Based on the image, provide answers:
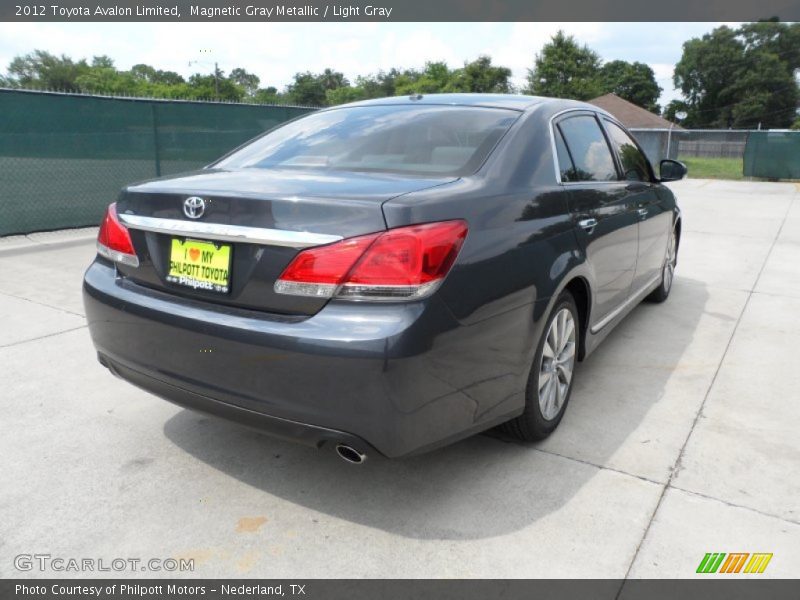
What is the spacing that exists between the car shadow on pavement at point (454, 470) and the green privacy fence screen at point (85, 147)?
5.96 m

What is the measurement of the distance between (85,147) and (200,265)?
7268 mm

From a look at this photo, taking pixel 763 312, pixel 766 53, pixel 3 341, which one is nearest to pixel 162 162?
pixel 3 341

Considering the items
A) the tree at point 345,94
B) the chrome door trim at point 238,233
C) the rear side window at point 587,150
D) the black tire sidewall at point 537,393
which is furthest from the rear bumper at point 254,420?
the tree at point 345,94

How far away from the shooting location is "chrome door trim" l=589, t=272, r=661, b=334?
3597mm

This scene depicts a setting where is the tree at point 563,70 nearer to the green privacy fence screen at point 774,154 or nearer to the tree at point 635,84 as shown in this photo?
the green privacy fence screen at point 774,154

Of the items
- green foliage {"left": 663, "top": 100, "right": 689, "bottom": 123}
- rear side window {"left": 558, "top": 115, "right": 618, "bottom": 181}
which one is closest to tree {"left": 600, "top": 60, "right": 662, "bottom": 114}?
green foliage {"left": 663, "top": 100, "right": 689, "bottom": 123}

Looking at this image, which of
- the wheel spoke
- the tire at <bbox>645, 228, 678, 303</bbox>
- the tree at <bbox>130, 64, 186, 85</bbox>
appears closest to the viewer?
the wheel spoke

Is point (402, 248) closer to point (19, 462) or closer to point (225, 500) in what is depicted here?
point (225, 500)

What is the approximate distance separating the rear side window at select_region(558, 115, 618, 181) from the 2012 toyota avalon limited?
4.6 inches

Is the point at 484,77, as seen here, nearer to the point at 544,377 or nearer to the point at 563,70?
the point at 563,70

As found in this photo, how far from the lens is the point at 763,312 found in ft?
17.8

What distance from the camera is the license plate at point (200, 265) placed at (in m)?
2.29

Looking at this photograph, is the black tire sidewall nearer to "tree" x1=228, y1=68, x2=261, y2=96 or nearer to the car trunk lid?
the car trunk lid

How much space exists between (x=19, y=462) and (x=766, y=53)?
9560 centimetres
